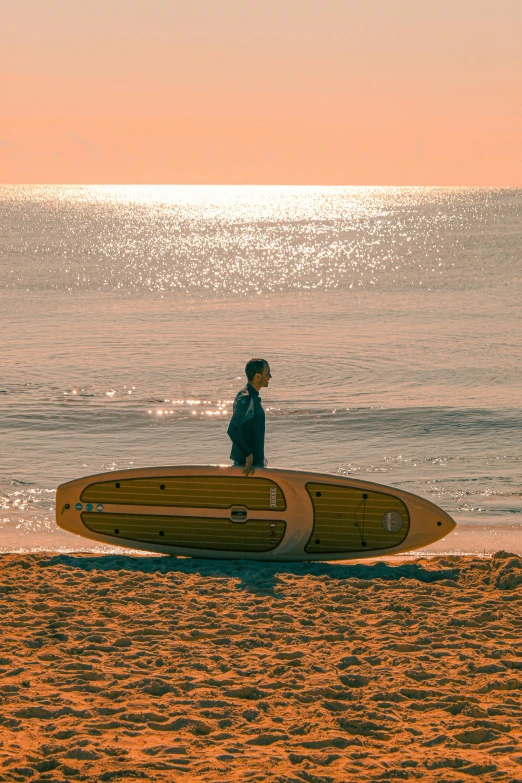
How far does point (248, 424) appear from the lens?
859cm

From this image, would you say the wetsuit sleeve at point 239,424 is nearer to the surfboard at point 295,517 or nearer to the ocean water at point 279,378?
the surfboard at point 295,517

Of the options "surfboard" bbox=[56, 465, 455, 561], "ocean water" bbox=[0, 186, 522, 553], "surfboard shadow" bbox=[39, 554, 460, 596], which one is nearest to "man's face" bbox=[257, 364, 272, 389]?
"surfboard" bbox=[56, 465, 455, 561]

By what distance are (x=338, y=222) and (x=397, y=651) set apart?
15169 centimetres

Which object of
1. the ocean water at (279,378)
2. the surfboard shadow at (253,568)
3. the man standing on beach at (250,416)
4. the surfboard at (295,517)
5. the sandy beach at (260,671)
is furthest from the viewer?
the ocean water at (279,378)

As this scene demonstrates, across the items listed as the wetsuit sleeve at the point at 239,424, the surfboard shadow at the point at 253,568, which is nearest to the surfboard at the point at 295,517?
the surfboard shadow at the point at 253,568

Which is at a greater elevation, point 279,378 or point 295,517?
point 279,378

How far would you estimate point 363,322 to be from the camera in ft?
129

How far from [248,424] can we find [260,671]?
287cm

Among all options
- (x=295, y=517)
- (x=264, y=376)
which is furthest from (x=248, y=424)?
(x=295, y=517)

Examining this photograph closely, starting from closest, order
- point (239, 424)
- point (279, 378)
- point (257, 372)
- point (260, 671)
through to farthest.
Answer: point (260, 671)
point (257, 372)
point (239, 424)
point (279, 378)

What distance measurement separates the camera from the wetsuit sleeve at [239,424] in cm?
849

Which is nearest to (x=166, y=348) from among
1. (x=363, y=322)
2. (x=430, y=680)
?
(x=363, y=322)

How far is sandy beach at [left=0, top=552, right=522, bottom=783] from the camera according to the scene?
496cm

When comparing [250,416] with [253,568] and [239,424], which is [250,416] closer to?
[239,424]
